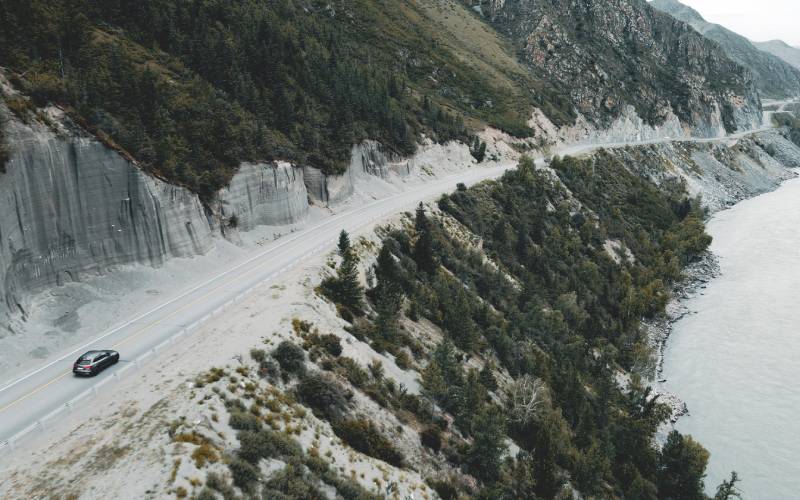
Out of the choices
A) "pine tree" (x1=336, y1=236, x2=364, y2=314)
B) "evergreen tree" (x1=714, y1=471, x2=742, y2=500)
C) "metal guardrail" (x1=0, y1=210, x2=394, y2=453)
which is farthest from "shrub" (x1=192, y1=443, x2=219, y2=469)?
"evergreen tree" (x1=714, y1=471, x2=742, y2=500)

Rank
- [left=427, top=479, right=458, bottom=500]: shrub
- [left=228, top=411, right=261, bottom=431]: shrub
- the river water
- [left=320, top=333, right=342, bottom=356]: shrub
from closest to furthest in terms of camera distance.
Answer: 1. [left=228, top=411, right=261, bottom=431]: shrub
2. [left=427, top=479, right=458, bottom=500]: shrub
3. [left=320, top=333, right=342, bottom=356]: shrub
4. the river water

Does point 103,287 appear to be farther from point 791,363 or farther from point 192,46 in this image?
point 791,363

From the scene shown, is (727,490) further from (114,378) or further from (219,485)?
(114,378)

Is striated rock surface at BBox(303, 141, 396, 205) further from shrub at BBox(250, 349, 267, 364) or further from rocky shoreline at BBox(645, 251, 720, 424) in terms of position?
rocky shoreline at BBox(645, 251, 720, 424)

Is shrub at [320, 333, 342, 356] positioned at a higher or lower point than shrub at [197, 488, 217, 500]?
lower

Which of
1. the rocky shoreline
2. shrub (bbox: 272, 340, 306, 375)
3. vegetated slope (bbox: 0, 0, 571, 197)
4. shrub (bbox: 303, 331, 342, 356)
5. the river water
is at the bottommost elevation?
the rocky shoreline

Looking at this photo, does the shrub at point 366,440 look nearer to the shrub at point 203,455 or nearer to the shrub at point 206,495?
the shrub at point 203,455
